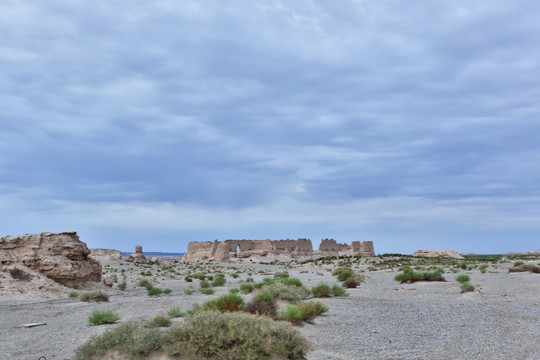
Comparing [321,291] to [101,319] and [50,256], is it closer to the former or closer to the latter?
[101,319]

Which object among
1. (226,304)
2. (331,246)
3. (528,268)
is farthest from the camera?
(331,246)

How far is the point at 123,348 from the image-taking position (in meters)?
5.79

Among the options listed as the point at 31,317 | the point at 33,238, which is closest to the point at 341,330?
the point at 31,317

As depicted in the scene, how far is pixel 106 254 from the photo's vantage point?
6344 cm

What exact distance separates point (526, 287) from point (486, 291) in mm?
2861

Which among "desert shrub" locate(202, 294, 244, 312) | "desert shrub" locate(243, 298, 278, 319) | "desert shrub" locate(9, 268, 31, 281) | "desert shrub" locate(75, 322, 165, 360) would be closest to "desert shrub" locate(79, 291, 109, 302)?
"desert shrub" locate(9, 268, 31, 281)

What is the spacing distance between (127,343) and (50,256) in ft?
59.5

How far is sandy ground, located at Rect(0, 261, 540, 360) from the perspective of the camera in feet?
26.9

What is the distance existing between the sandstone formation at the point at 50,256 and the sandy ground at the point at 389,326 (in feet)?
11.6

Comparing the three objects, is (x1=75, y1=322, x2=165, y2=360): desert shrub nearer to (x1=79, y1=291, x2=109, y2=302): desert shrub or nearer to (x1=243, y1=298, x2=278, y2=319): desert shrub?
(x1=243, y1=298, x2=278, y2=319): desert shrub

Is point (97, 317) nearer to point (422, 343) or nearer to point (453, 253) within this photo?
point (422, 343)

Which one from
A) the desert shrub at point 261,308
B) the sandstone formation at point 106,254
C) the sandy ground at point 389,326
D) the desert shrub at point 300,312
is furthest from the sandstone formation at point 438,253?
the desert shrub at point 261,308

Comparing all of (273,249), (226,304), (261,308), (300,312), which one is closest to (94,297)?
(226,304)

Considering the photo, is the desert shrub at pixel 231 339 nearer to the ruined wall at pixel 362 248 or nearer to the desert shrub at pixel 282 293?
the desert shrub at pixel 282 293
